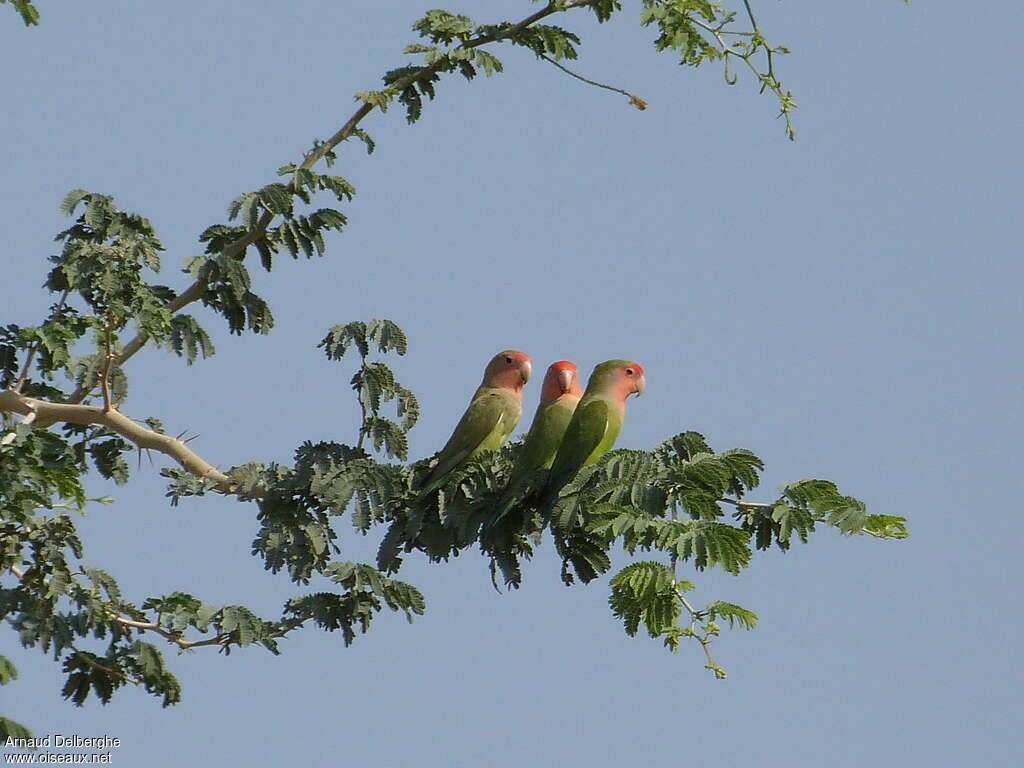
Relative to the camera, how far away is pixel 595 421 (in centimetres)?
873

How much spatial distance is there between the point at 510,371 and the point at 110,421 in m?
2.18

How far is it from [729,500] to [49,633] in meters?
3.17

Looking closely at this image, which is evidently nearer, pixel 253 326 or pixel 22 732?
pixel 22 732

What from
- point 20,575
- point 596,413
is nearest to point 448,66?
point 596,413

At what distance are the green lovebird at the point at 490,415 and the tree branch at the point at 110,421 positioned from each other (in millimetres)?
1172

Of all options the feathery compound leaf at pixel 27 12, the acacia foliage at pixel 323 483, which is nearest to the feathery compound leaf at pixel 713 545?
the acacia foliage at pixel 323 483

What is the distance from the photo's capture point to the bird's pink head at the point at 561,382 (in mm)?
9180

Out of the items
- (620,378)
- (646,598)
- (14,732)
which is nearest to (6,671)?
(14,732)

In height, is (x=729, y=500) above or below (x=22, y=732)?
above

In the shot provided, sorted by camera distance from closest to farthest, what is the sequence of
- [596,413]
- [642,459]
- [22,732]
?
[22,732] < [642,459] < [596,413]

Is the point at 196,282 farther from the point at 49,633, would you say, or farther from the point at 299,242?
the point at 49,633

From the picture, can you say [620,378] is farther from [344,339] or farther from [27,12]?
[27,12]

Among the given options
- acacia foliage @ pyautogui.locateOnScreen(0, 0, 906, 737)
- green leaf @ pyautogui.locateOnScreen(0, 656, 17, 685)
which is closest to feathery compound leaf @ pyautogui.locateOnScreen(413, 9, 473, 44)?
acacia foliage @ pyautogui.locateOnScreen(0, 0, 906, 737)

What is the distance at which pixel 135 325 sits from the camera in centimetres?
859
